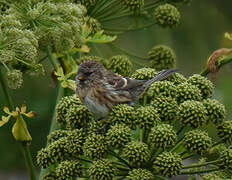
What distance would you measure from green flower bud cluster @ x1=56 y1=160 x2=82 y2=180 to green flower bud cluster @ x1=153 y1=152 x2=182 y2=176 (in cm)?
69

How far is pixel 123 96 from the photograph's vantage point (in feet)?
20.7

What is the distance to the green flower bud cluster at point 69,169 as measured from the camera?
559 centimetres

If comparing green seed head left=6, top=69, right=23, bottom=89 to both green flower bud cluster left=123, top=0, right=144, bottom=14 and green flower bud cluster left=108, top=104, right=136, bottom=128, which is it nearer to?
green flower bud cluster left=108, top=104, right=136, bottom=128

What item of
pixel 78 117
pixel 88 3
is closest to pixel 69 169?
pixel 78 117

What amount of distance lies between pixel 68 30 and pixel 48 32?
195 mm

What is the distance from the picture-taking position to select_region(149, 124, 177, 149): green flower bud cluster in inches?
212

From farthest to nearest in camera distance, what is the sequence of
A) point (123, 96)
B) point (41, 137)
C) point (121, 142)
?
1. point (41, 137)
2. point (123, 96)
3. point (121, 142)

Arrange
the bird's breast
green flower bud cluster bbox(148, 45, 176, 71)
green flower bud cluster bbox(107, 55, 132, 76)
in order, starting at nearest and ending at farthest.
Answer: the bird's breast
green flower bud cluster bbox(107, 55, 132, 76)
green flower bud cluster bbox(148, 45, 176, 71)

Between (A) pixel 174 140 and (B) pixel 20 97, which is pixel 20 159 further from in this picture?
(A) pixel 174 140

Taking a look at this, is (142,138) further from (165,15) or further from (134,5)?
(165,15)

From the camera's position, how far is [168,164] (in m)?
5.35

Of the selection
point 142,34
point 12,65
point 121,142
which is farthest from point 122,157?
point 142,34

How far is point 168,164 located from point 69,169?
89 centimetres

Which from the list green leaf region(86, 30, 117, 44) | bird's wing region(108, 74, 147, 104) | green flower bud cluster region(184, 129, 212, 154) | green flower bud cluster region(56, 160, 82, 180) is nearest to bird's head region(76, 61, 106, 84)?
bird's wing region(108, 74, 147, 104)
